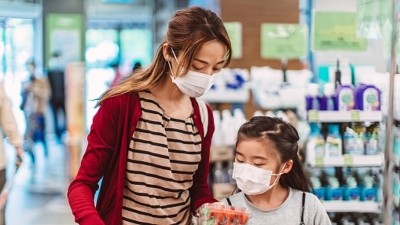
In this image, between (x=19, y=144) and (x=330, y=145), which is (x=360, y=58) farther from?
(x=19, y=144)

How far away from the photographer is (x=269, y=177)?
212cm

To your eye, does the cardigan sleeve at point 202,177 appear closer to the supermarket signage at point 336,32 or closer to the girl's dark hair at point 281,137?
the girl's dark hair at point 281,137

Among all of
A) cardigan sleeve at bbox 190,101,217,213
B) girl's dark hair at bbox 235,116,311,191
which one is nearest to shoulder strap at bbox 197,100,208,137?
cardigan sleeve at bbox 190,101,217,213

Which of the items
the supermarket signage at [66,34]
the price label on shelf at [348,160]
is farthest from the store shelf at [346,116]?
the supermarket signage at [66,34]

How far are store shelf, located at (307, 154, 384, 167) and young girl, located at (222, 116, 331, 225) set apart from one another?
2.07 meters

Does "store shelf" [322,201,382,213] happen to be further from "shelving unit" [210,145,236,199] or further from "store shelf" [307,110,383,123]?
"shelving unit" [210,145,236,199]

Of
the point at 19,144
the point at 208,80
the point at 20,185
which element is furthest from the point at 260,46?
the point at 20,185

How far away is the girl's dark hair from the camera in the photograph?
2.13m

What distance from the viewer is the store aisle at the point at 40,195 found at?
6680 mm

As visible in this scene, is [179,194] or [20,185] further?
[20,185]

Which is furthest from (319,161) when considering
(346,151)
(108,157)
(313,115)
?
(108,157)

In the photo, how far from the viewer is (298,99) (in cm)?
464

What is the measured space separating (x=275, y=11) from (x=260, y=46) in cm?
36

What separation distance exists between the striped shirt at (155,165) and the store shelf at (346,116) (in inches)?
92.7
